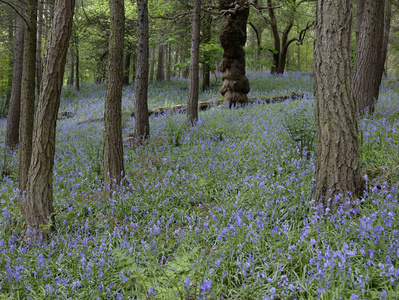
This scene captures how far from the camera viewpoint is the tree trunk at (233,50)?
41.4 feet

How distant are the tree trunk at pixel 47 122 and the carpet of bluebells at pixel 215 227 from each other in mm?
378

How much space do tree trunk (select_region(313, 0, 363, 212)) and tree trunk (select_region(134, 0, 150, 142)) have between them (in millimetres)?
5731

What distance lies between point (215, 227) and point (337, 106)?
88.5 inches

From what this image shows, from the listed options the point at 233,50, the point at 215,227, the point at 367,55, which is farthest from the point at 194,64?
the point at 215,227

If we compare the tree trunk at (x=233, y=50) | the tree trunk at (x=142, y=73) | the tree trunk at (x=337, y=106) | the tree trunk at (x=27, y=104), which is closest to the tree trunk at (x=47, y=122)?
the tree trunk at (x=27, y=104)

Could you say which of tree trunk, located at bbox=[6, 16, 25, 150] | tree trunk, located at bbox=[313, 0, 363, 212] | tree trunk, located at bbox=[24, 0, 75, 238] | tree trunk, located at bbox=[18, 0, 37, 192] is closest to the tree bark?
tree trunk, located at bbox=[24, 0, 75, 238]

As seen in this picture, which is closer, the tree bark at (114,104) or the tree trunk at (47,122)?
the tree trunk at (47,122)

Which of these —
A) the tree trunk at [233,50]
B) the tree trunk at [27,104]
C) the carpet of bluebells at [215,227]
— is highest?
the tree trunk at [233,50]

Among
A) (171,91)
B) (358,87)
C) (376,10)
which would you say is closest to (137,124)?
(358,87)

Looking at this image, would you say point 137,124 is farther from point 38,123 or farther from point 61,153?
point 38,123

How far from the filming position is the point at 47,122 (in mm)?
4578

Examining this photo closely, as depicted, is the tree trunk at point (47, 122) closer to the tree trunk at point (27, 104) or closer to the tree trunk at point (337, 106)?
the tree trunk at point (27, 104)

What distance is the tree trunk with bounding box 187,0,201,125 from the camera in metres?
9.33

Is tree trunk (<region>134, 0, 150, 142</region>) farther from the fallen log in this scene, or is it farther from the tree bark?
the fallen log
